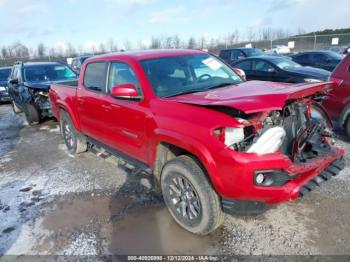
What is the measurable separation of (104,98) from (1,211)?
79.7 inches

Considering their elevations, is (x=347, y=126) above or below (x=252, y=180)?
below

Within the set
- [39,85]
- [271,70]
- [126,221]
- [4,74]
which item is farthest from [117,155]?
[4,74]

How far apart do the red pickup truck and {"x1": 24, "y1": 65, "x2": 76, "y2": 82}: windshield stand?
18.9 feet

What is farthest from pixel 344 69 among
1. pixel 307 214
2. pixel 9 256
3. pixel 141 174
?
pixel 9 256

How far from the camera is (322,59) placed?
1321 centimetres

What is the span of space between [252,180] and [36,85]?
25.8 feet

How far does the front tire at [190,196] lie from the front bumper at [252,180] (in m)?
0.19

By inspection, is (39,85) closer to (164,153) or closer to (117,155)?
(117,155)

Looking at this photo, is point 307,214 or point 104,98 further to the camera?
point 104,98

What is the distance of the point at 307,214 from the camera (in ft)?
11.8

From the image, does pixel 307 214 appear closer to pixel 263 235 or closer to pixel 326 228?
pixel 326 228

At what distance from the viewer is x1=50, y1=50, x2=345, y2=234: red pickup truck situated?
2.76 m

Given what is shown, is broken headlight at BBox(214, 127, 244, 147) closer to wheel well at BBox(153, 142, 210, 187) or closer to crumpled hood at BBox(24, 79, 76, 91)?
wheel well at BBox(153, 142, 210, 187)

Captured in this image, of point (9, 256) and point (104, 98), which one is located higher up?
point (104, 98)
